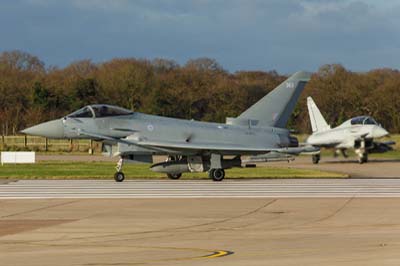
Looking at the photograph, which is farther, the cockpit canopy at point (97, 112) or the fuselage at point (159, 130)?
the cockpit canopy at point (97, 112)

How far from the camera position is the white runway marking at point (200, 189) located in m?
21.0

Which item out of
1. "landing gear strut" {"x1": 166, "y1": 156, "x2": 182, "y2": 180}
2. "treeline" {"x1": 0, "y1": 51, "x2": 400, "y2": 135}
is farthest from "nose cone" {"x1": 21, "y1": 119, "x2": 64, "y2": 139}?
"treeline" {"x1": 0, "y1": 51, "x2": 400, "y2": 135}

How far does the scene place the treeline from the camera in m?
61.6

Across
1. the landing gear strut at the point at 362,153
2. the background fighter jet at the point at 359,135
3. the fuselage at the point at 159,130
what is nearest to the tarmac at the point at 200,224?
the fuselage at the point at 159,130

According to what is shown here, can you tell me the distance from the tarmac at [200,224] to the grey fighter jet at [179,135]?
2.08 metres

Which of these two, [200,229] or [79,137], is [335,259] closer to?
[200,229]

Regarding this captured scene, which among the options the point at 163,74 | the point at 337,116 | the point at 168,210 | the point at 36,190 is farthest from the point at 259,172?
the point at 163,74

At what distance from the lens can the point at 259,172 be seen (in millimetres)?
31984

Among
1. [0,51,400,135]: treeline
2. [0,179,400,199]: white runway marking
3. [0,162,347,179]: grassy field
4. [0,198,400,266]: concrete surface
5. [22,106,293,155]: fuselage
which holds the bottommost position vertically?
[0,198,400,266]: concrete surface

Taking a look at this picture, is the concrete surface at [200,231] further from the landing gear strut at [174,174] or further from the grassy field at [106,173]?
the grassy field at [106,173]

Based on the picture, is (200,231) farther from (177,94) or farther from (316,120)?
(177,94)

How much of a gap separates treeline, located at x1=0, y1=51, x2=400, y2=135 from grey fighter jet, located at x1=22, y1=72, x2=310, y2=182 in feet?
93.6

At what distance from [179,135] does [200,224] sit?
38.9ft

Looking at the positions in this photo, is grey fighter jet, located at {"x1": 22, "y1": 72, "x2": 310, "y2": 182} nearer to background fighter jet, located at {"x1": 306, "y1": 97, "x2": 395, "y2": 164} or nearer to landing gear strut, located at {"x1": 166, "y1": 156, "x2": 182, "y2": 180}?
landing gear strut, located at {"x1": 166, "y1": 156, "x2": 182, "y2": 180}
